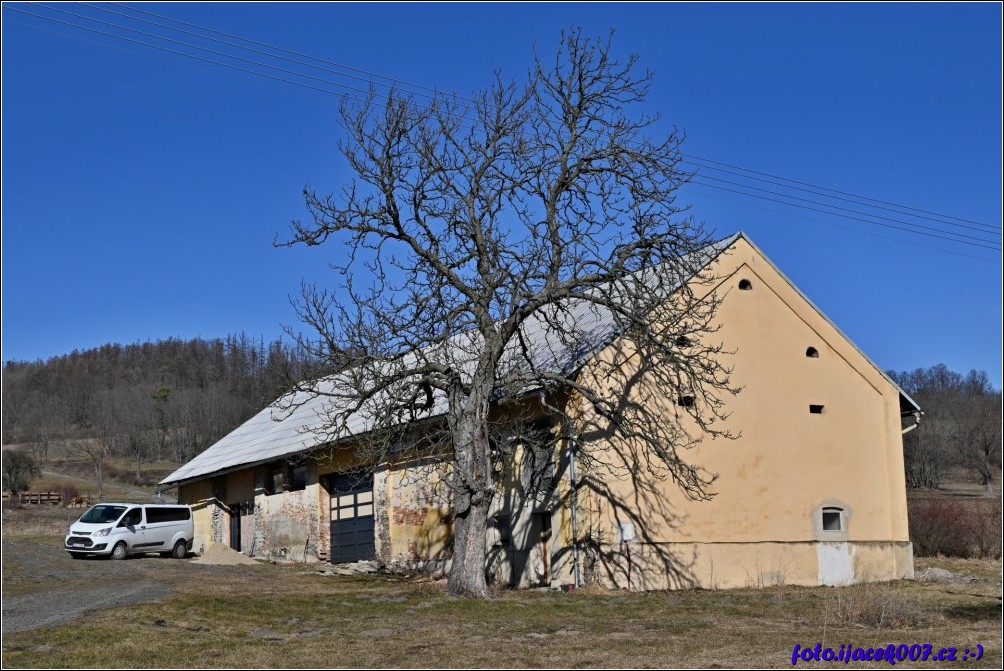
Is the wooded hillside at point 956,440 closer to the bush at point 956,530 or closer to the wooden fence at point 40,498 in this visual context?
the bush at point 956,530

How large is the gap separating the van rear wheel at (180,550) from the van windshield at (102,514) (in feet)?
7.89

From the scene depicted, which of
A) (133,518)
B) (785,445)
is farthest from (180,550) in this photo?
(785,445)

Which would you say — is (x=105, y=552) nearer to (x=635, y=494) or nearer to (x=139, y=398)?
(x=635, y=494)

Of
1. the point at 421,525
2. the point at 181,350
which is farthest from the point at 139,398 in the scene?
the point at 421,525

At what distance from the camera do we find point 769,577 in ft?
81.0

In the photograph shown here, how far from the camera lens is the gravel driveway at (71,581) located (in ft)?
56.3

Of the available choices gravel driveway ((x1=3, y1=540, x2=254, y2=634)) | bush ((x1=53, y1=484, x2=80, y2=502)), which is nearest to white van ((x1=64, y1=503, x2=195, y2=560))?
gravel driveway ((x1=3, y1=540, x2=254, y2=634))

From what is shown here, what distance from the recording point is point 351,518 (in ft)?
104

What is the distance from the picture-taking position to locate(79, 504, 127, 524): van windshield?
108ft

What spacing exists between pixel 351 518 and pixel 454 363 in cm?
1115

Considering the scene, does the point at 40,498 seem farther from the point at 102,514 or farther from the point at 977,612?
the point at 977,612

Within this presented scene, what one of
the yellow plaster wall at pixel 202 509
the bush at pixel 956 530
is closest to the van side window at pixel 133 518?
the yellow plaster wall at pixel 202 509

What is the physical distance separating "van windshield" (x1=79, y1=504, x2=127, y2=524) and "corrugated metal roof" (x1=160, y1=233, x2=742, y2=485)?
4.35 meters

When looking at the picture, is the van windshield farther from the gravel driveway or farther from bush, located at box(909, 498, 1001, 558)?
bush, located at box(909, 498, 1001, 558)
